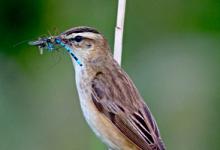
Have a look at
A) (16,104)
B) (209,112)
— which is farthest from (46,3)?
(209,112)

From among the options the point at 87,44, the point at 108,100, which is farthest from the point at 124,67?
the point at 108,100

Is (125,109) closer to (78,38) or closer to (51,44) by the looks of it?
(78,38)

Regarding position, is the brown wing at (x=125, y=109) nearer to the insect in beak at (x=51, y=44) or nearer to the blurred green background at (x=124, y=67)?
the insect in beak at (x=51, y=44)

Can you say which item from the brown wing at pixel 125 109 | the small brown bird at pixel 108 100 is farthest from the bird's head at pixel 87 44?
the brown wing at pixel 125 109

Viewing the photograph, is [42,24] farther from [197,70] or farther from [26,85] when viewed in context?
[197,70]

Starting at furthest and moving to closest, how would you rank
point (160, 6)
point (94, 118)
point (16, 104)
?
1. point (160, 6)
2. point (16, 104)
3. point (94, 118)

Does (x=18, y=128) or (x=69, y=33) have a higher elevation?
(x=69, y=33)
